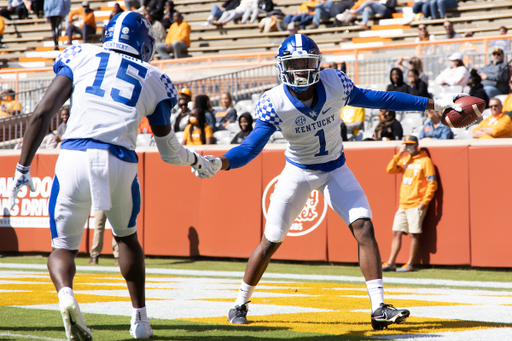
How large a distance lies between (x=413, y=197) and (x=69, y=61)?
7.15 m

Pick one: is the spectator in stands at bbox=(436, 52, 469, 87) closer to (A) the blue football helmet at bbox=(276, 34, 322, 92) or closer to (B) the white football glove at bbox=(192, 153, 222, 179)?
(A) the blue football helmet at bbox=(276, 34, 322, 92)

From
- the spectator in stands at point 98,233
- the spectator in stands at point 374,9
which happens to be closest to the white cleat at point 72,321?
the spectator in stands at point 98,233

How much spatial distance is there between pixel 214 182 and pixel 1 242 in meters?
5.15

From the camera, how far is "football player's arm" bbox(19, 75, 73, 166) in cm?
357

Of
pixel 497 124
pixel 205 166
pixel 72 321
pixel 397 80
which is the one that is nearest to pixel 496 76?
pixel 397 80

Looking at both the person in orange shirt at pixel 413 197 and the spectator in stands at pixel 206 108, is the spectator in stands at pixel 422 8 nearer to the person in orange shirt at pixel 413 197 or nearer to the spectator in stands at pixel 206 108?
the spectator in stands at pixel 206 108

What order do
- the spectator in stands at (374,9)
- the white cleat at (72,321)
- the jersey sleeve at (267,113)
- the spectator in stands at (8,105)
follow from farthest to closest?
the spectator in stands at (374,9) < the spectator in stands at (8,105) < the jersey sleeve at (267,113) < the white cleat at (72,321)

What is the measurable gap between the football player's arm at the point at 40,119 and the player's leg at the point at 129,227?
0.40 metres

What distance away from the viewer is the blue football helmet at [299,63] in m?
4.67

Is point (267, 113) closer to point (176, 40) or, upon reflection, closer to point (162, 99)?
point (162, 99)

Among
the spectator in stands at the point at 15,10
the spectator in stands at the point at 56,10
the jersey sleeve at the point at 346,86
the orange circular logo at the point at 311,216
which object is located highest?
the spectator in stands at the point at 15,10

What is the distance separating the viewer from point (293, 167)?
4977 mm

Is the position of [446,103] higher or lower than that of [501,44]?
lower

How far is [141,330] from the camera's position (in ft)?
12.9
